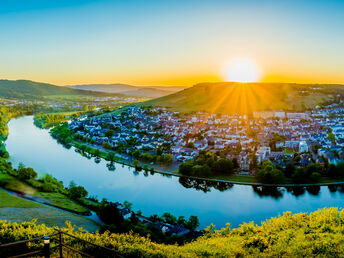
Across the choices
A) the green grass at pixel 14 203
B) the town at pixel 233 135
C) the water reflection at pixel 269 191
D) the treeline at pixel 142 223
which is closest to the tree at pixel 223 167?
the town at pixel 233 135

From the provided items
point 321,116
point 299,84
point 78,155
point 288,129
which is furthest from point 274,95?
point 78,155

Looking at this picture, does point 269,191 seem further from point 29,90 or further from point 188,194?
point 29,90

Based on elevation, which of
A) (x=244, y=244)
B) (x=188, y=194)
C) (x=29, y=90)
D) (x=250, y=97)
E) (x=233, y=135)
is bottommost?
(x=188, y=194)

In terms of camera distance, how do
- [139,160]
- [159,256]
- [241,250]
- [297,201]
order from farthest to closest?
[139,160]
[297,201]
[241,250]
[159,256]

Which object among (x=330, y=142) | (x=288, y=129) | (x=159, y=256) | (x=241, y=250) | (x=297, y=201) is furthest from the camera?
(x=288, y=129)

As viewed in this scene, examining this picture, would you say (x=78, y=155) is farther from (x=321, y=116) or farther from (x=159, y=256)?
(x=321, y=116)

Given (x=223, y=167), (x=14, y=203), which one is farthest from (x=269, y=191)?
(x=14, y=203)

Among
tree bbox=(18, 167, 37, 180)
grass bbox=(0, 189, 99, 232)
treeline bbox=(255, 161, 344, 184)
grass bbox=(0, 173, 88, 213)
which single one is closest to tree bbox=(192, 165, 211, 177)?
treeline bbox=(255, 161, 344, 184)
